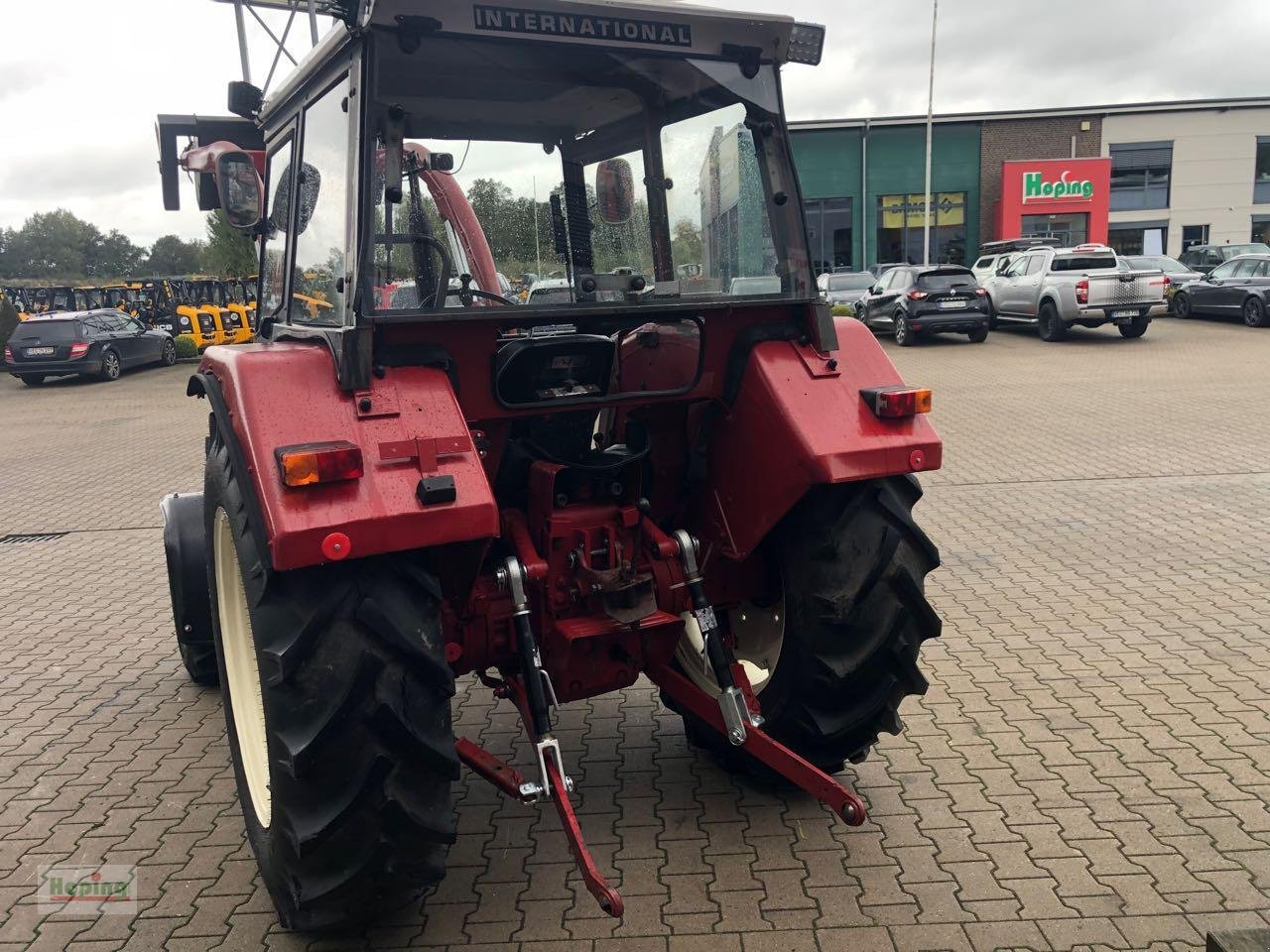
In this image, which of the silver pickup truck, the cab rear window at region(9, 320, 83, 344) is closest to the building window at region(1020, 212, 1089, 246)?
the silver pickup truck

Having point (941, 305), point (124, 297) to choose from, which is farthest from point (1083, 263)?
point (124, 297)

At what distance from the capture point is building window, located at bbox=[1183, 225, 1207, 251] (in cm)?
4050

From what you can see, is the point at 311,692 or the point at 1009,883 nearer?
the point at 311,692

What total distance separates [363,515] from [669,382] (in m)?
1.38

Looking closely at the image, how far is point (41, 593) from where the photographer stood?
704cm

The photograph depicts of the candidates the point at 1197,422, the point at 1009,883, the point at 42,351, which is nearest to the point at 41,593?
the point at 1009,883

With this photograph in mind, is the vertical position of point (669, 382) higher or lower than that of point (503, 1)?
lower

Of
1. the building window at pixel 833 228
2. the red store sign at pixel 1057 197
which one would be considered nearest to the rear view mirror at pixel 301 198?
the building window at pixel 833 228

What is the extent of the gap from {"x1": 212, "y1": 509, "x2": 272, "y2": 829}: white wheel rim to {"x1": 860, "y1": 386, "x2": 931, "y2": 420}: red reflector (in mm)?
2147

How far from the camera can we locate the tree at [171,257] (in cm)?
7931

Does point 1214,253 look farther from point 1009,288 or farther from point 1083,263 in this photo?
point 1083,263

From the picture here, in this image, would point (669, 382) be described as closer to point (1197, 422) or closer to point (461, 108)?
point (461, 108)

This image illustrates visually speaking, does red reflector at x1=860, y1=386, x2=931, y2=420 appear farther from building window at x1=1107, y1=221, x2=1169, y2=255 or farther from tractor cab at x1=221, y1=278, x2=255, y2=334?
building window at x1=1107, y1=221, x2=1169, y2=255

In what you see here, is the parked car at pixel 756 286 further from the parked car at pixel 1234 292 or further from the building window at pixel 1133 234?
the building window at pixel 1133 234
